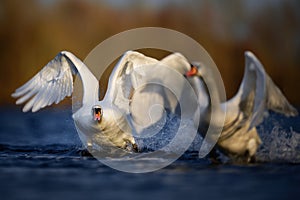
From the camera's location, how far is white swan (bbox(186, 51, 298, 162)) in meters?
10.4

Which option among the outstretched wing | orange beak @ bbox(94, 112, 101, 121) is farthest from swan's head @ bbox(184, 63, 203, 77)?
orange beak @ bbox(94, 112, 101, 121)

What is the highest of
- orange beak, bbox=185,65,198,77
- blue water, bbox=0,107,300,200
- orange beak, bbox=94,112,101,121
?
orange beak, bbox=185,65,198,77

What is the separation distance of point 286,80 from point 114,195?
69.3ft

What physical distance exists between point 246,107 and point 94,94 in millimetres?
3133

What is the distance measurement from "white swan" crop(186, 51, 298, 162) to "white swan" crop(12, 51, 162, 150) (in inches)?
67.4

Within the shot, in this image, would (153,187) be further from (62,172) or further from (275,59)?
(275,59)

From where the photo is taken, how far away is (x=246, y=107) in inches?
444

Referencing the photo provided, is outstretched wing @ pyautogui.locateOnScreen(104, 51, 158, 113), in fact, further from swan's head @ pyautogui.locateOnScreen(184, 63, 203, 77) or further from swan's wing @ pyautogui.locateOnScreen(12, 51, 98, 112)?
swan's head @ pyautogui.locateOnScreen(184, 63, 203, 77)

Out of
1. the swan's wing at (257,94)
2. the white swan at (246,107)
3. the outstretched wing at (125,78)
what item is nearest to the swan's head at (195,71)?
the white swan at (246,107)

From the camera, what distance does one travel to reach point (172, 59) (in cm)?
1126

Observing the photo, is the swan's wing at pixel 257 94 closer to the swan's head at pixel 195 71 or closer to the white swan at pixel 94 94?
the swan's head at pixel 195 71

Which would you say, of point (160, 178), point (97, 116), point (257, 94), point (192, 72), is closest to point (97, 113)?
point (97, 116)

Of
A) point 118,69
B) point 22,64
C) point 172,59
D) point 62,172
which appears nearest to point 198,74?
point 172,59

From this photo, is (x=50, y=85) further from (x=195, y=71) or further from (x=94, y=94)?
(x=195, y=71)
